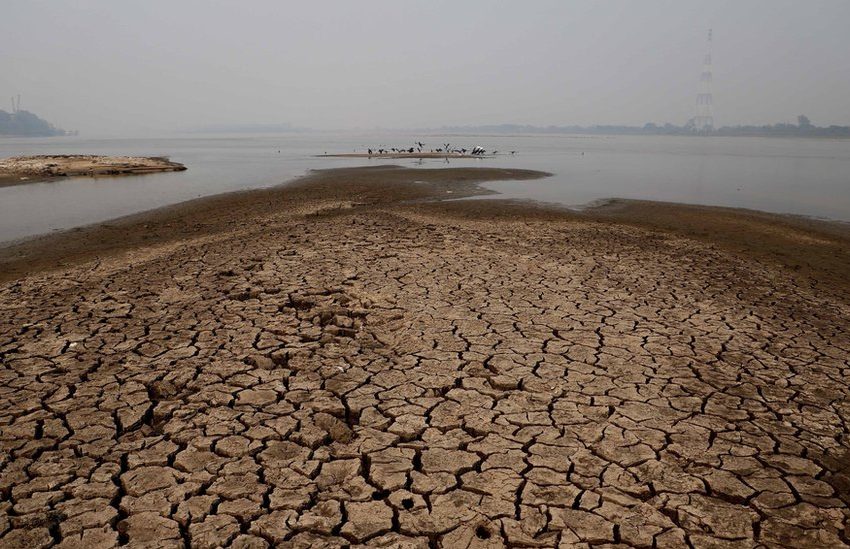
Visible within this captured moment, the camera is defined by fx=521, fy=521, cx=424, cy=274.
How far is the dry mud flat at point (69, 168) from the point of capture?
2376 cm

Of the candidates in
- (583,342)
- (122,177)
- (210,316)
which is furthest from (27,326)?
(122,177)

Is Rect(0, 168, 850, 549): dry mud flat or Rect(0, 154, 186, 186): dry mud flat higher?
Rect(0, 154, 186, 186): dry mud flat

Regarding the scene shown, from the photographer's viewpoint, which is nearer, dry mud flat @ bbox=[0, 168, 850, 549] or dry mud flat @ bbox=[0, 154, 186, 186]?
dry mud flat @ bbox=[0, 168, 850, 549]

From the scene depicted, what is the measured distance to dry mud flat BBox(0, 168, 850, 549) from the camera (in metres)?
2.67

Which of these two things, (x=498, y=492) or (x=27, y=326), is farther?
(x=27, y=326)

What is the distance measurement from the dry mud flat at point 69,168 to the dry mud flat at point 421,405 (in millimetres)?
20630

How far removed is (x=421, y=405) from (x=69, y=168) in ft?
96.2

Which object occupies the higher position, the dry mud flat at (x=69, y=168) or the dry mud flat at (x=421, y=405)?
the dry mud flat at (x=69, y=168)

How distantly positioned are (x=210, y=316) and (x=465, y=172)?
71.1 feet

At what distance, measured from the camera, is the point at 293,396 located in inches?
153

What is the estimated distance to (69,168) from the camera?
85.8ft

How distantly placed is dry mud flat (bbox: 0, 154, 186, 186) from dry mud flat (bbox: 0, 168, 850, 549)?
67.7 ft

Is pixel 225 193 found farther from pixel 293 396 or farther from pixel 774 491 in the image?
pixel 774 491

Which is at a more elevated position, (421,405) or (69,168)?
(69,168)
